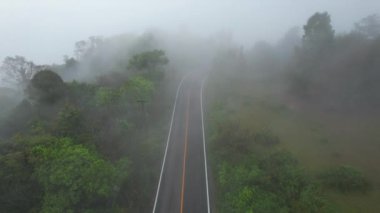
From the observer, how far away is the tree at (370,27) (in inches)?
2841

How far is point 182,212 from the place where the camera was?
30.2 meters

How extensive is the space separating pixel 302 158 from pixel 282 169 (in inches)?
335

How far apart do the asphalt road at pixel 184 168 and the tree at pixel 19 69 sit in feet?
165

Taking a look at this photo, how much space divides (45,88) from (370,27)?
260 ft

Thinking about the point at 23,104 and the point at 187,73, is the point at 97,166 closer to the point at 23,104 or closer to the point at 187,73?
the point at 23,104

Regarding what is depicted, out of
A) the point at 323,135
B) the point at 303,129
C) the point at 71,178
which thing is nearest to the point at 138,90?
the point at 71,178

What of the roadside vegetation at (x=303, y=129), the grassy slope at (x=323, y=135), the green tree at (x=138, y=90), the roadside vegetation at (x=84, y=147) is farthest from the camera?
the green tree at (x=138, y=90)

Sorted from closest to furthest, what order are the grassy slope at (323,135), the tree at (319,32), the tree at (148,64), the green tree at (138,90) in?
the grassy slope at (323,135)
the green tree at (138,90)
the tree at (148,64)
the tree at (319,32)

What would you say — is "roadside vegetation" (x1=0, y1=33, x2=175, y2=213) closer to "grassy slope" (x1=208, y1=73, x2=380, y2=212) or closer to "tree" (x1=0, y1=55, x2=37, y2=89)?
"grassy slope" (x1=208, y1=73, x2=380, y2=212)

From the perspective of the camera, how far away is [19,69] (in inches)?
3278

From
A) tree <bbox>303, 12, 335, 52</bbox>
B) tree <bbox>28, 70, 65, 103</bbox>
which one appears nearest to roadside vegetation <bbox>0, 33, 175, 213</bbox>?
tree <bbox>28, 70, 65, 103</bbox>

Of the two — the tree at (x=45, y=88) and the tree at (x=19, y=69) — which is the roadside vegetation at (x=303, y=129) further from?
the tree at (x=19, y=69)

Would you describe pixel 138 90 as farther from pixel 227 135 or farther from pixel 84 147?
pixel 84 147

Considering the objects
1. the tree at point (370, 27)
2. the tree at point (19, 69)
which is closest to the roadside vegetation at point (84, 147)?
the tree at point (19, 69)
